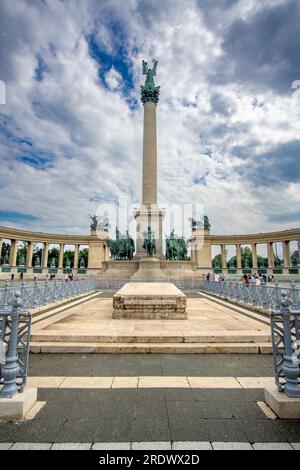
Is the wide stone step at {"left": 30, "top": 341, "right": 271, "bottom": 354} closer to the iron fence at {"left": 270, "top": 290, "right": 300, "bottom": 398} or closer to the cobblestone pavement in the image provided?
the cobblestone pavement

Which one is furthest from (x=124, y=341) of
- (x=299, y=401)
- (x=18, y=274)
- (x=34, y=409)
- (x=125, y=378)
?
(x=18, y=274)

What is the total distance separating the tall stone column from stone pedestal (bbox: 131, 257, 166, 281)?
4031 mm

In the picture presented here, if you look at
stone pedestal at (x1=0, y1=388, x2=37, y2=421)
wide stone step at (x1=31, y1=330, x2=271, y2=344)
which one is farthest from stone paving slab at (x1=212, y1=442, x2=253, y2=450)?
wide stone step at (x1=31, y1=330, x2=271, y2=344)

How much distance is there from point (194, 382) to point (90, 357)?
2.79m

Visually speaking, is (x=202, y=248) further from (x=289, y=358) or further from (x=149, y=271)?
(x=289, y=358)

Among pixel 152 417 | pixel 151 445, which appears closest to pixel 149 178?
pixel 152 417

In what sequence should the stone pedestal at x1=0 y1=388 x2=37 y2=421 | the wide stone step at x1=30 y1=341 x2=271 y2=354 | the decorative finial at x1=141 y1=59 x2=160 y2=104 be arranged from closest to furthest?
the stone pedestal at x1=0 y1=388 x2=37 y2=421
the wide stone step at x1=30 y1=341 x2=271 y2=354
the decorative finial at x1=141 y1=59 x2=160 y2=104

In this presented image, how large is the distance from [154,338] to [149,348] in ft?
1.42

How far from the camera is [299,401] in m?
3.55

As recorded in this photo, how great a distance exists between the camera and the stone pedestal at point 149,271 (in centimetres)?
3086

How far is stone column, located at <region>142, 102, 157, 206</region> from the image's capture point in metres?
39.2

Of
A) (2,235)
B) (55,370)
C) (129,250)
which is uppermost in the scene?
(2,235)

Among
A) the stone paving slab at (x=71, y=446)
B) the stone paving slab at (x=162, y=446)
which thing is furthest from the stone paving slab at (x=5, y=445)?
the stone paving slab at (x=71, y=446)
